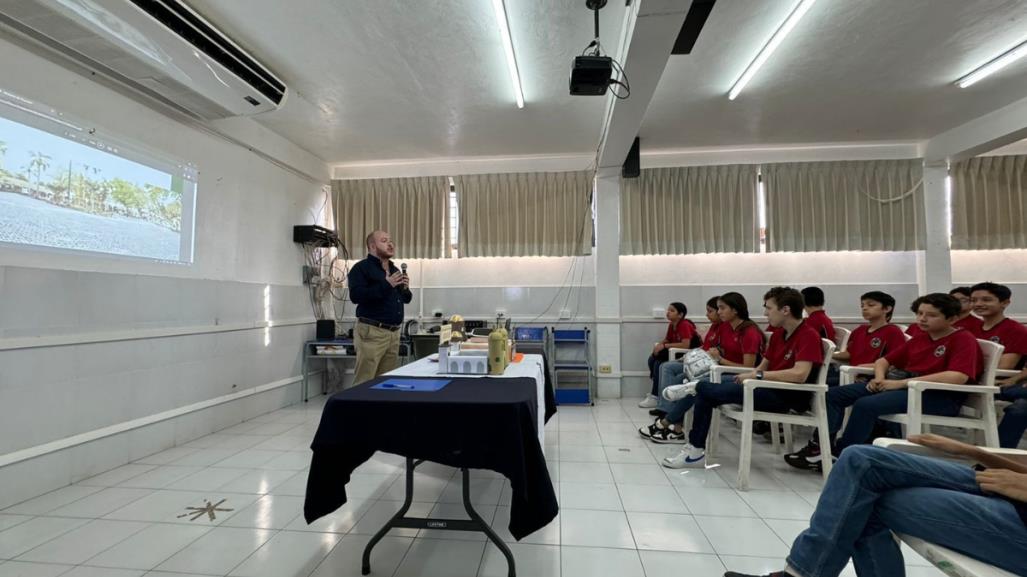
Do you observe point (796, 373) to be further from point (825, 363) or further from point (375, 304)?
point (375, 304)

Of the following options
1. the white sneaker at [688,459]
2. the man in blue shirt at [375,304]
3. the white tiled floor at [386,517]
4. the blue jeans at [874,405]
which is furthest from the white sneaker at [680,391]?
the man in blue shirt at [375,304]

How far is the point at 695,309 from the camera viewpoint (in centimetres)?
519

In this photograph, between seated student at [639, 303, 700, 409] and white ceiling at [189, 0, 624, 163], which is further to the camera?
seated student at [639, 303, 700, 409]

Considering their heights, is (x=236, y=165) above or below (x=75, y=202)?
above

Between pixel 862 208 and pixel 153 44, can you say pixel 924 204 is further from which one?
pixel 153 44

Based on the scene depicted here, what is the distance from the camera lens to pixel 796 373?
2576mm

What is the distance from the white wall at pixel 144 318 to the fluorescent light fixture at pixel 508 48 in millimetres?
2738

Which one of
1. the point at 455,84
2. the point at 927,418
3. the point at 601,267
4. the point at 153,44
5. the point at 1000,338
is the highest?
the point at 455,84

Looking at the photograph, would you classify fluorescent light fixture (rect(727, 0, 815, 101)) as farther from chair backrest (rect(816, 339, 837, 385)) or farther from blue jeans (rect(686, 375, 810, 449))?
blue jeans (rect(686, 375, 810, 449))

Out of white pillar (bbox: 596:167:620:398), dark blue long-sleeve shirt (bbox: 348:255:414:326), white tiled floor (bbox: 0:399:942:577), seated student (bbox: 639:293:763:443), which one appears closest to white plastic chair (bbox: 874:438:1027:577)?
white tiled floor (bbox: 0:399:942:577)

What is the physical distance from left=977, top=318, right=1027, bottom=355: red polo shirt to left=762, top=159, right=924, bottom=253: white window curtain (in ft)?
6.56

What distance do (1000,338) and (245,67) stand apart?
6001 mm

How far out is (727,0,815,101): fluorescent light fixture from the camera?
264cm

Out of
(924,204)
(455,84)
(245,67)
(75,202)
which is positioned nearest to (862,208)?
(924,204)
